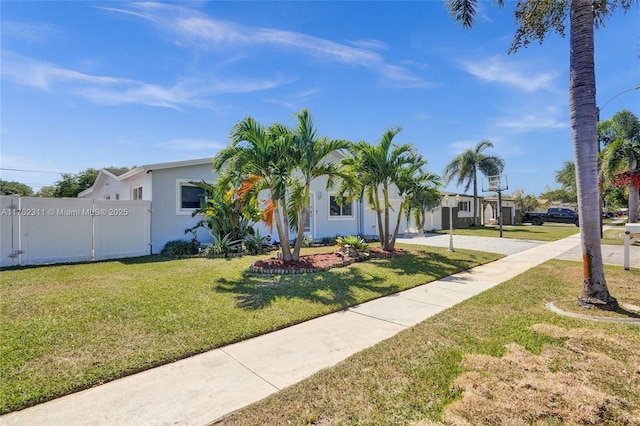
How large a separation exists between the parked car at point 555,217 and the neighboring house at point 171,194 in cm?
3635

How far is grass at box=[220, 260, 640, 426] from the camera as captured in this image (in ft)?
8.03

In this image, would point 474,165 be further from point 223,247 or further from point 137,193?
point 137,193

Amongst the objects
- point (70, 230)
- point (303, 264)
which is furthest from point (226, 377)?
point (70, 230)

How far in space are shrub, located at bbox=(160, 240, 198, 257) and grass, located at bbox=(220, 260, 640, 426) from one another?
917cm

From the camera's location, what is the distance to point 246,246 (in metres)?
11.5

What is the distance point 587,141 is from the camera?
4902 millimetres

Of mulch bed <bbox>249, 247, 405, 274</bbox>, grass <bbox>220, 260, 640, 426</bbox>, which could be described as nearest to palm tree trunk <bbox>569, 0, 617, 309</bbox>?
grass <bbox>220, 260, 640, 426</bbox>

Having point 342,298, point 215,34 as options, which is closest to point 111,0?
point 215,34

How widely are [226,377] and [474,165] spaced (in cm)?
3063

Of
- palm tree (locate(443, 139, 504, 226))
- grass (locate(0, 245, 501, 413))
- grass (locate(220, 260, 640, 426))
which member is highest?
palm tree (locate(443, 139, 504, 226))

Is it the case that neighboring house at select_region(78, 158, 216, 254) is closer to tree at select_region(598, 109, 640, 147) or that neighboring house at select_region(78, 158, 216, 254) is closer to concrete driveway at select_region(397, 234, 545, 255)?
concrete driveway at select_region(397, 234, 545, 255)

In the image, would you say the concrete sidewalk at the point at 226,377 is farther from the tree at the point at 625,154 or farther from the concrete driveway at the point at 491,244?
the tree at the point at 625,154

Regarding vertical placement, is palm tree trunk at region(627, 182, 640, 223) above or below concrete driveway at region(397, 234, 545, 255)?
above

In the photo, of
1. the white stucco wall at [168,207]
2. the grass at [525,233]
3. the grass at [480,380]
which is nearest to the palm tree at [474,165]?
the grass at [525,233]
